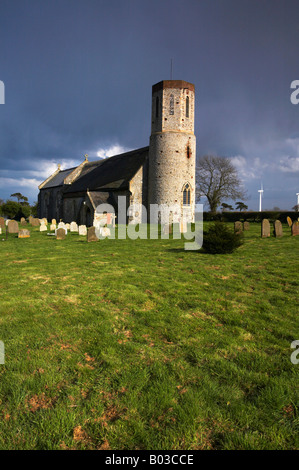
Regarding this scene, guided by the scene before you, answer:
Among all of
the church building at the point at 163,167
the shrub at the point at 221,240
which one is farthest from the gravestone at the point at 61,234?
the church building at the point at 163,167

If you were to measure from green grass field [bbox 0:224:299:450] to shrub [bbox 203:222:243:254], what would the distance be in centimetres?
346

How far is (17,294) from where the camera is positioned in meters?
5.29

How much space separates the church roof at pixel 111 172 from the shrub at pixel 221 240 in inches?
661

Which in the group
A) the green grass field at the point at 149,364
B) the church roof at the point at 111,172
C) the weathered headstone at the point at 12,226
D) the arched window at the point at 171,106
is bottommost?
the green grass field at the point at 149,364

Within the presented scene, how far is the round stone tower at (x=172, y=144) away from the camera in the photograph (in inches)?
955

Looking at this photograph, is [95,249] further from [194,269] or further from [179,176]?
[179,176]

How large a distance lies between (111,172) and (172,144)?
9.11m

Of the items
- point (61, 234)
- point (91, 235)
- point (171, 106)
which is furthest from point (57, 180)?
point (91, 235)

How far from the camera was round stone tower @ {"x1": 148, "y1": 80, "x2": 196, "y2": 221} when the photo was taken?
2425 cm

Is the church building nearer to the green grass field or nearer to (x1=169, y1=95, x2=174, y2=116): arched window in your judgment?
(x1=169, y1=95, x2=174, y2=116): arched window

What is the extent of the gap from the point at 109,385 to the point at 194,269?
17.1 feet

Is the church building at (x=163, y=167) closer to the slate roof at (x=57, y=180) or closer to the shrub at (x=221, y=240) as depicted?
the slate roof at (x=57, y=180)

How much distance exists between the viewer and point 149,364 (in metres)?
3.01

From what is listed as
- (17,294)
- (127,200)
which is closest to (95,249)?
(17,294)
